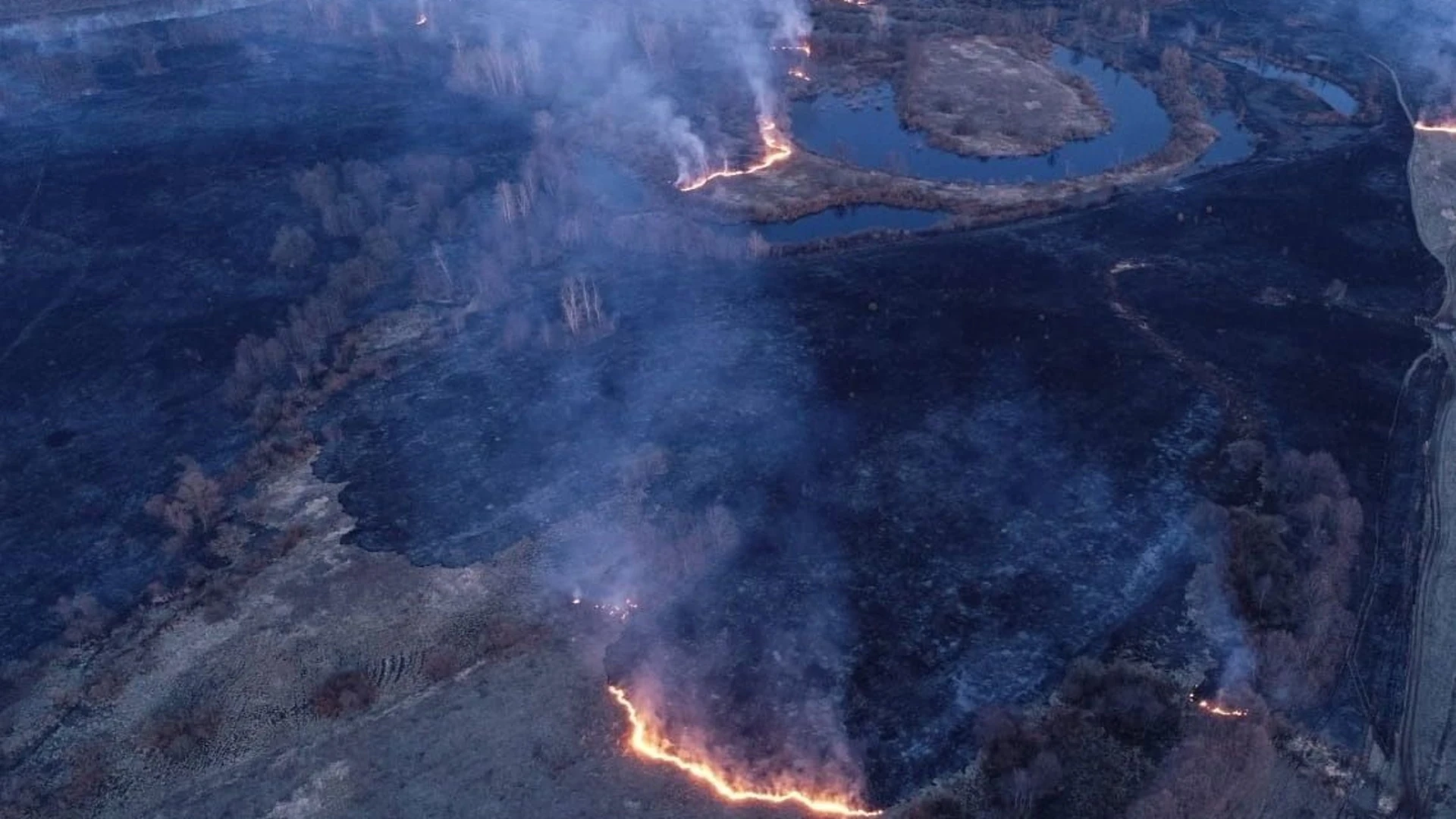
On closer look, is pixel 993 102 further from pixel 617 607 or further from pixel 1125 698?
pixel 1125 698

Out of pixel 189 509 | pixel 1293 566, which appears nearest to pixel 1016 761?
pixel 1293 566

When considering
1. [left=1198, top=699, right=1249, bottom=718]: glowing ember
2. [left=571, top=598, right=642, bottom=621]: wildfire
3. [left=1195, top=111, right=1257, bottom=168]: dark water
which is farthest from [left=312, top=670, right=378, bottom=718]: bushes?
[left=1195, top=111, right=1257, bottom=168]: dark water

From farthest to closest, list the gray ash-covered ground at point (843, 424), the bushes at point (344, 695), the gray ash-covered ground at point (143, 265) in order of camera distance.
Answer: the gray ash-covered ground at point (143, 265) < the gray ash-covered ground at point (843, 424) < the bushes at point (344, 695)

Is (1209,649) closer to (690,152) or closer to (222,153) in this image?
(690,152)

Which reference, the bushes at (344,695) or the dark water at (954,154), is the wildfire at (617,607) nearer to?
the bushes at (344,695)

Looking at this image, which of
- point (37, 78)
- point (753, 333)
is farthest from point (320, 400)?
point (37, 78)

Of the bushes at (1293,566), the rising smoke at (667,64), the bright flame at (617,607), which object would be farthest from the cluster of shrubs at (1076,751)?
the rising smoke at (667,64)
